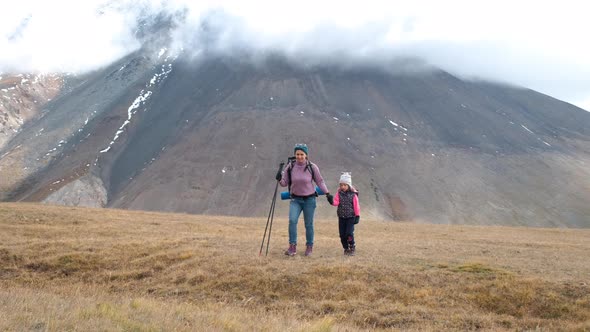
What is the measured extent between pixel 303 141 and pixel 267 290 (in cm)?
8548

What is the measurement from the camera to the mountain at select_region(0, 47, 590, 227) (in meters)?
84.2

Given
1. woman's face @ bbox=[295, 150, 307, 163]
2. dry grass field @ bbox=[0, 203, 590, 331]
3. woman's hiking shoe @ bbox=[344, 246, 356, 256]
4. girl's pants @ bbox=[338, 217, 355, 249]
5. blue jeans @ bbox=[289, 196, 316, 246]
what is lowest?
dry grass field @ bbox=[0, 203, 590, 331]

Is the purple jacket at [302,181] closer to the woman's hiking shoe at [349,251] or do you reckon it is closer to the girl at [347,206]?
the girl at [347,206]

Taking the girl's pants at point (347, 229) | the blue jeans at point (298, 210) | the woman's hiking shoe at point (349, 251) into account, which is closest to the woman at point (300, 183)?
the blue jeans at point (298, 210)

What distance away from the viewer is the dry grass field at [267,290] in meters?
7.24

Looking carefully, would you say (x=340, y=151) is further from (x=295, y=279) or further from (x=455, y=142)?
(x=295, y=279)

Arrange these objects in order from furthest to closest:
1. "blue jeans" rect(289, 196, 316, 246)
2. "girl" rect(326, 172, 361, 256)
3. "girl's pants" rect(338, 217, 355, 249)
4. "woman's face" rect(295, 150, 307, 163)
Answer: "girl's pants" rect(338, 217, 355, 249)
"girl" rect(326, 172, 361, 256)
"blue jeans" rect(289, 196, 316, 246)
"woman's face" rect(295, 150, 307, 163)

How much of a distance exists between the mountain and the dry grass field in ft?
198

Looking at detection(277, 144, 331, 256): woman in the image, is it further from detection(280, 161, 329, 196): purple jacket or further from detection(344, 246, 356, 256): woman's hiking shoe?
detection(344, 246, 356, 256): woman's hiking shoe

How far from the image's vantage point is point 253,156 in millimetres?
93000

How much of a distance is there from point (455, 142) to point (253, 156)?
138ft

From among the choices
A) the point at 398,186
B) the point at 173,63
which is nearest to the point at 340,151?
the point at 398,186

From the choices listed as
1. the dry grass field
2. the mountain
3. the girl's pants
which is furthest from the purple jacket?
the mountain

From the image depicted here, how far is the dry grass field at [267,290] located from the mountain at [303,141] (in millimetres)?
60378
